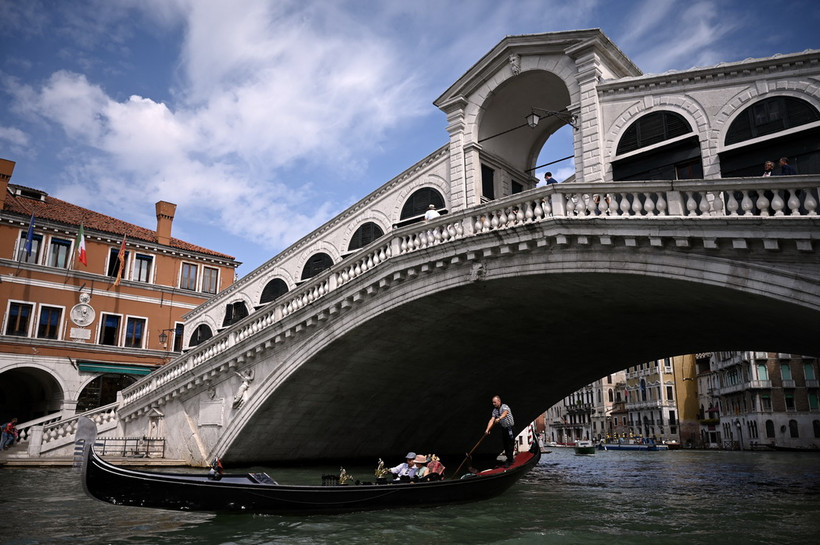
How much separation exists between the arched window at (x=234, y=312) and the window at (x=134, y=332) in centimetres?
463

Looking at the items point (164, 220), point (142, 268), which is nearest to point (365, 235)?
point (142, 268)

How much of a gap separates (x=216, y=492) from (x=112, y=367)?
63.3ft

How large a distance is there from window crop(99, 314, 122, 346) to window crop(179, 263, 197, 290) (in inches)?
126

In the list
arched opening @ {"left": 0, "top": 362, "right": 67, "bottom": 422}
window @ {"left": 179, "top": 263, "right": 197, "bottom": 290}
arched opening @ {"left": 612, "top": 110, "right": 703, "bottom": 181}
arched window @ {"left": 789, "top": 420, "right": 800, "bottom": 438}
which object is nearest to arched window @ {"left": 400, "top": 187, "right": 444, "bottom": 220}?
arched opening @ {"left": 612, "top": 110, "right": 703, "bottom": 181}

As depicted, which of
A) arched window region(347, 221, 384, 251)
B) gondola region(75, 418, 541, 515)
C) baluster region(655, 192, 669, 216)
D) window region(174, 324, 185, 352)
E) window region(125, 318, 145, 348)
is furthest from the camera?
window region(174, 324, 185, 352)

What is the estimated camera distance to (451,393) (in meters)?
21.7

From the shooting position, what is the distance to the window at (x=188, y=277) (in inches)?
1133

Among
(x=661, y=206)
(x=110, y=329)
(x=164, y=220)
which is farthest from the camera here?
(x=164, y=220)

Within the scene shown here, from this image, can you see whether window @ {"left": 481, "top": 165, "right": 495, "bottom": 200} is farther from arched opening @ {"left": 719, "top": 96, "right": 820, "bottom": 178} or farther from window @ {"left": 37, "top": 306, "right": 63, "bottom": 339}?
window @ {"left": 37, "top": 306, "right": 63, "bottom": 339}

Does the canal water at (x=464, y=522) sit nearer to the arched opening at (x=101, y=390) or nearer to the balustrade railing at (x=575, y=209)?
the balustrade railing at (x=575, y=209)

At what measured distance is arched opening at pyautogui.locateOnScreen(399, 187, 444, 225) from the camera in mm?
17969

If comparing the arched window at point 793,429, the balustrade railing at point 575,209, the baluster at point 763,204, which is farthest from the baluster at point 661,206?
the arched window at point 793,429

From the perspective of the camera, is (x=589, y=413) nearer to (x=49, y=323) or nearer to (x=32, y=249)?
(x=49, y=323)

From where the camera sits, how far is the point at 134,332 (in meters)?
27.1
